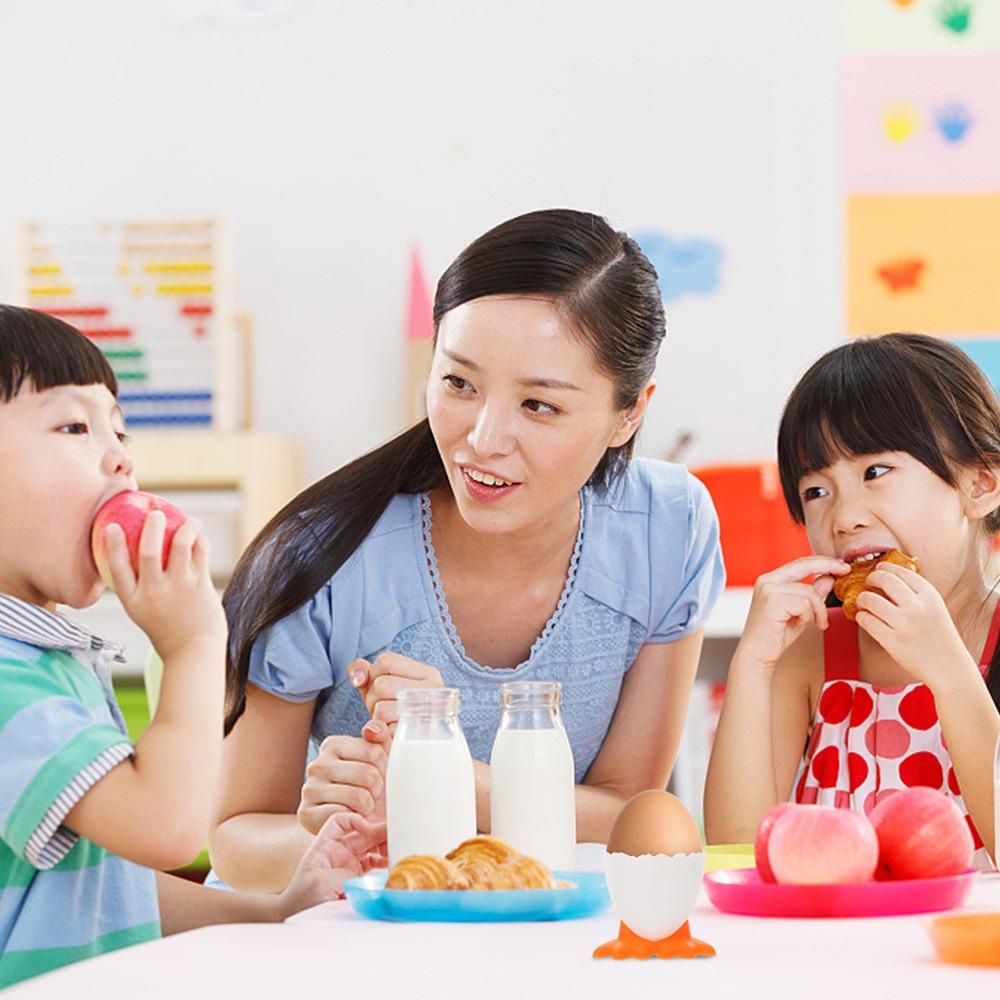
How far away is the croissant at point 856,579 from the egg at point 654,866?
0.68 meters

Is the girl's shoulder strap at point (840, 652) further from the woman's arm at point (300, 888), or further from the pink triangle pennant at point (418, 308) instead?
the pink triangle pennant at point (418, 308)

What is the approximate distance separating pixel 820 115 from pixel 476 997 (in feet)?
10.3

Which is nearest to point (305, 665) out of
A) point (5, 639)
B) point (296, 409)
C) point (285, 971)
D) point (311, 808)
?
point (311, 808)

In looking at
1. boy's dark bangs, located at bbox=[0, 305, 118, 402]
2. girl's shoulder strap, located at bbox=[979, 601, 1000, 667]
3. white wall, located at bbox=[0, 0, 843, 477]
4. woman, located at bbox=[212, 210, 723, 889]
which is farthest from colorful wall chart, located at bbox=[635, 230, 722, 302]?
boy's dark bangs, located at bbox=[0, 305, 118, 402]

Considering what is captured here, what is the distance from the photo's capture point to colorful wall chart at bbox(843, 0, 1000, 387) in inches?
138

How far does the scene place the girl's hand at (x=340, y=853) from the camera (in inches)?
45.6

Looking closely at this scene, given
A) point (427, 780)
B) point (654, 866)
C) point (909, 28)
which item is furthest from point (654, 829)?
point (909, 28)

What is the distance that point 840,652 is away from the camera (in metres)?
1.67

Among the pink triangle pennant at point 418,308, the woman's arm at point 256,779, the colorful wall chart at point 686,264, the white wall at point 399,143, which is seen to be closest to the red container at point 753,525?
the white wall at point 399,143

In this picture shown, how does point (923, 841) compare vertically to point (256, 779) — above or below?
above

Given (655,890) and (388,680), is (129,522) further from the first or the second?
(655,890)

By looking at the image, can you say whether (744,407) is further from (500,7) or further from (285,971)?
(285,971)

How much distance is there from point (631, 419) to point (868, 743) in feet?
1.40

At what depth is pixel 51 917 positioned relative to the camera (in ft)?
3.47
